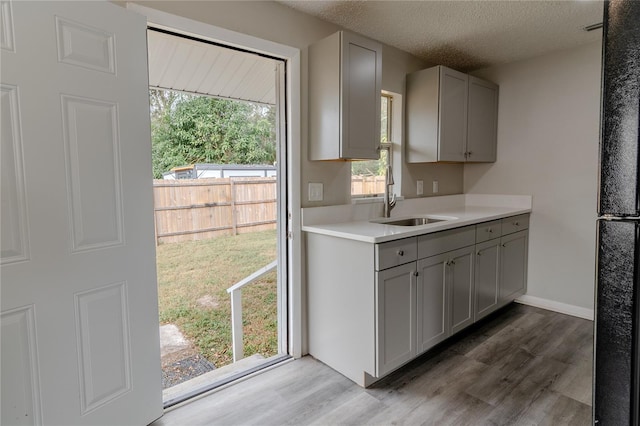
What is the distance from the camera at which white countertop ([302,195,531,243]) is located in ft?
6.62

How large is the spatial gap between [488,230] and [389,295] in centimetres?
121

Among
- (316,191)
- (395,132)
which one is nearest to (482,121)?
(395,132)

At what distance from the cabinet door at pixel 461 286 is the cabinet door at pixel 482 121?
1.08 meters

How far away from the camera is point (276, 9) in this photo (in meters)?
2.12

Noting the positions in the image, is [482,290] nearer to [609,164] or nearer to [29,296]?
[609,164]

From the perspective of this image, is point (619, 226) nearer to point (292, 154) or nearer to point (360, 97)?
point (360, 97)

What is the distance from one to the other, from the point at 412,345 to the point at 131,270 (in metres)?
1.58

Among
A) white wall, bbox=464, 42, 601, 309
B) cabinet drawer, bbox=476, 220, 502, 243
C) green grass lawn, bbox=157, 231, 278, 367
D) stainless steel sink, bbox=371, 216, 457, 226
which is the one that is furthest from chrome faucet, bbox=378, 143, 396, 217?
green grass lawn, bbox=157, 231, 278, 367

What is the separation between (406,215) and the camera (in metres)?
2.97

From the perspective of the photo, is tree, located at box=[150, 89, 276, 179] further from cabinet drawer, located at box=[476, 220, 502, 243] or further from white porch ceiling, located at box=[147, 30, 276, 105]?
cabinet drawer, located at box=[476, 220, 502, 243]

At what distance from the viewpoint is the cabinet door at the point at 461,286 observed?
236cm

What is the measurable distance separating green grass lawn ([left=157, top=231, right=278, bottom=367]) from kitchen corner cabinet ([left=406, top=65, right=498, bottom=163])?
6.20 ft

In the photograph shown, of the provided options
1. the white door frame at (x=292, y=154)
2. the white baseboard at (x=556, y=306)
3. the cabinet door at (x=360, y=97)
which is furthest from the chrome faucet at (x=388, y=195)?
the white baseboard at (x=556, y=306)

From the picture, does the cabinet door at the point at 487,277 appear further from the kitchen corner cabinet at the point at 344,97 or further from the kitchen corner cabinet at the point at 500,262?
the kitchen corner cabinet at the point at 344,97
